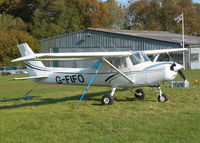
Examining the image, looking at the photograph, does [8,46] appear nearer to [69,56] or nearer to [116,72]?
[116,72]

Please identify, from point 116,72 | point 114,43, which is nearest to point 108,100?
point 116,72

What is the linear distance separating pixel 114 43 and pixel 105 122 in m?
34.6

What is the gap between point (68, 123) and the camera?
384 inches

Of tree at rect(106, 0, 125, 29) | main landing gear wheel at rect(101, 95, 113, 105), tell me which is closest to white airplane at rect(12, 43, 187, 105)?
main landing gear wheel at rect(101, 95, 113, 105)

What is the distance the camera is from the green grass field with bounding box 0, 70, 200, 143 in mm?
8008

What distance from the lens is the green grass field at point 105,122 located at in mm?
8008

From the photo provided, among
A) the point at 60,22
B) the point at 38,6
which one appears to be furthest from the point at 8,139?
the point at 38,6

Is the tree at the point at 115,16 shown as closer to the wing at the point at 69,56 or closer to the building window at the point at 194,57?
the building window at the point at 194,57

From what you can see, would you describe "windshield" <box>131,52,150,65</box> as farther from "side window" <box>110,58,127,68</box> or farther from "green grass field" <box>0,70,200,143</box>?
"green grass field" <box>0,70,200,143</box>

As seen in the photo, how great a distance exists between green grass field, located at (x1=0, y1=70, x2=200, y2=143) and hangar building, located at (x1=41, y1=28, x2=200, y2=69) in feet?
83.1

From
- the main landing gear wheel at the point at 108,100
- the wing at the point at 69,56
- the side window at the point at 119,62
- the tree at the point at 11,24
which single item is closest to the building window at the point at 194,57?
the side window at the point at 119,62

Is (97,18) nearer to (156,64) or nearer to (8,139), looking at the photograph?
(156,64)

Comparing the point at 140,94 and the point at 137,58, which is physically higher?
the point at 137,58

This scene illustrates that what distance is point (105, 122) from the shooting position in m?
9.66
